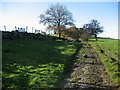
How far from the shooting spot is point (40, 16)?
59.7m

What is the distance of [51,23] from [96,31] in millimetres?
41627

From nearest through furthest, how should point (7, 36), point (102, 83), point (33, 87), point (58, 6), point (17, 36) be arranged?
point (33, 87), point (102, 83), point (7, 36), point (17, 36), point (58, 6)

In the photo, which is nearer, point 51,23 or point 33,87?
point 33,87

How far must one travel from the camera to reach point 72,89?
898 cm

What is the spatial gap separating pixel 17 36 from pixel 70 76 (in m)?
30.1

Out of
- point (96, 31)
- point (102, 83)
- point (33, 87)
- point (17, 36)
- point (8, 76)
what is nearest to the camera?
point (33, 87)

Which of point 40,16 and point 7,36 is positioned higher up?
point 40,16

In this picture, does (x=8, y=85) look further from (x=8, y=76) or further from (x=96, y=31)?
(x=96, y=31)

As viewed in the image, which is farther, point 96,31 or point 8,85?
point 96,31

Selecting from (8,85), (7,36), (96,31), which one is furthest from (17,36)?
(96,31)

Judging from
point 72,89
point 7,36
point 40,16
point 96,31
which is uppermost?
point 40,16

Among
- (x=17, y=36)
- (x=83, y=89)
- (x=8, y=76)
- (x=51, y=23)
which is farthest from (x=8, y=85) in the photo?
(x=51, y=23)

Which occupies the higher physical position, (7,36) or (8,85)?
(7,36)

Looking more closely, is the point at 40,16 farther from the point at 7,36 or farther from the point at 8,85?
the point at 8,85
